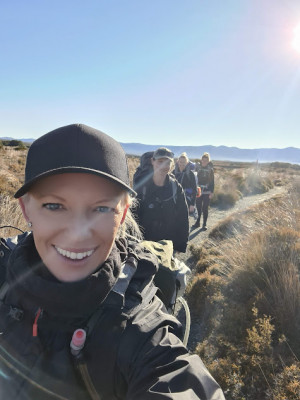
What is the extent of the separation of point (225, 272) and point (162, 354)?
144 inches

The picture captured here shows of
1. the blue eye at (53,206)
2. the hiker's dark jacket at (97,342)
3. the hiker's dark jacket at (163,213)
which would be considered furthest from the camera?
the hiker's dark jacket at (163,213)

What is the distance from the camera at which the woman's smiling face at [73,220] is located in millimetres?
1106

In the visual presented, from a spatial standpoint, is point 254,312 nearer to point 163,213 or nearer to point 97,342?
point 163,213

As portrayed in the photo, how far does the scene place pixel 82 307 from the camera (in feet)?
3.60

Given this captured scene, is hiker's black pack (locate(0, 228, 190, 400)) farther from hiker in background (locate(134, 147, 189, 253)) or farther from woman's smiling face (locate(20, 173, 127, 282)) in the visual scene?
hiker in background (locate(134, 147, 189, 253))

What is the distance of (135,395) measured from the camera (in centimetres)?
101

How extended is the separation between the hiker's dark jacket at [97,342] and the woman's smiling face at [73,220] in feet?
0.25

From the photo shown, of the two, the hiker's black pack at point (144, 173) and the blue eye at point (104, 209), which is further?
the hiker's black pack at point (144, 173)

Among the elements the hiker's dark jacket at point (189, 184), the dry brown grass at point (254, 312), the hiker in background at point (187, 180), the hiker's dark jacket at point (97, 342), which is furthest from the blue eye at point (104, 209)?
the hiker's dark jacket at point (189, 184)

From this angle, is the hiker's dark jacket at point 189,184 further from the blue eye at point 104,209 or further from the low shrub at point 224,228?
the blue eye at point 104,209

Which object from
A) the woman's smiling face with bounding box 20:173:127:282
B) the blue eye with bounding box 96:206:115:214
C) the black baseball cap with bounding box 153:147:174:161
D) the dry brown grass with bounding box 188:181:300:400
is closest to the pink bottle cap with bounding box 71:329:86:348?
the woman's smiling face with bounding box 20:173:127:282

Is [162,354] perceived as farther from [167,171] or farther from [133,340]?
[167,171]

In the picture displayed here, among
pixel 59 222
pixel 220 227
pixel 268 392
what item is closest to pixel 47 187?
pixel 59 222

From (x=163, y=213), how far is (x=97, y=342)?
2.65 metres
